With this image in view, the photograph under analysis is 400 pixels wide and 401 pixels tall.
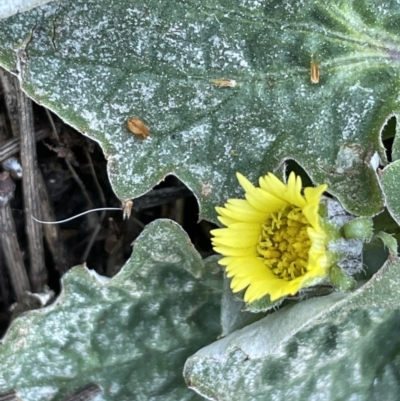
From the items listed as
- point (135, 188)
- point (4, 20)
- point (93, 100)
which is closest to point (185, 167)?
point (135, 188)

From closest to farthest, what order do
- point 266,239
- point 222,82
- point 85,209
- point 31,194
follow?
1. point 266,239
2. point 222,82
3. point 31,194
4. point 85,209

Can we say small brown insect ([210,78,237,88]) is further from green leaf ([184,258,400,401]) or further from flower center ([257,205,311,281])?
green leaf ([184,258,400,401])

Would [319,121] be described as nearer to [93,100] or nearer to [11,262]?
[93,100]

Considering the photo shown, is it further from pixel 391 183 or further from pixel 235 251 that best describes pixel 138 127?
pixel 391 183

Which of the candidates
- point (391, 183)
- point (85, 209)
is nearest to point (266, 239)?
point (391, 183)

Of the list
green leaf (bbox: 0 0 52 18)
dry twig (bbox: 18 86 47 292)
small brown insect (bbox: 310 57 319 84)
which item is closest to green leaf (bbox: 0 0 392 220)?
small brown insect (bbox: 310 57 319 84)

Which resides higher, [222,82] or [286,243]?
[222,82]

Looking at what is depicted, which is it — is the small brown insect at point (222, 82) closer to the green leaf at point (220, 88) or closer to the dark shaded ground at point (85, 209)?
the green leaf at point (220, 88)
